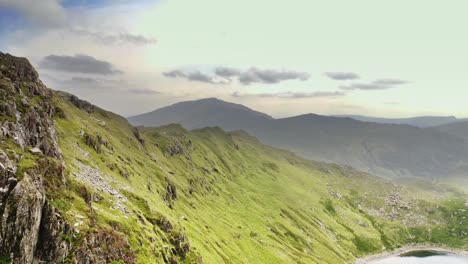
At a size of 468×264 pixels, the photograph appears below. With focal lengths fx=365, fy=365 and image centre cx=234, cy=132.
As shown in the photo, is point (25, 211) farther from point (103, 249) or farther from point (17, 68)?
point (17, 68)

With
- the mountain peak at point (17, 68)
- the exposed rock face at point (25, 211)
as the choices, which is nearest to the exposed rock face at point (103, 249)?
the exposed rock face at point (25, 211)

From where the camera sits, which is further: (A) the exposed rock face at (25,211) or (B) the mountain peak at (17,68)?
(B) the mountain peak at (17,68)

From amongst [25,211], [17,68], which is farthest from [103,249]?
[17,68]

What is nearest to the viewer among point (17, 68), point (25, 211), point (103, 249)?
point (25, 211)

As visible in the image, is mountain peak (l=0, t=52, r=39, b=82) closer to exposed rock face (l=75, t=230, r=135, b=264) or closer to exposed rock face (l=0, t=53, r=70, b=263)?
exposed rock face (l=0, t=53, r=70, b=263)

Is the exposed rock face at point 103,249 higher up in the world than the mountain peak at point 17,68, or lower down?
lower down

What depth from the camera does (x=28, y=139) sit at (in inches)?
3807

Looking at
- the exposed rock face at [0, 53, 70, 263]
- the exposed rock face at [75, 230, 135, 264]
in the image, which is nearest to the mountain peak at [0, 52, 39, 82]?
the exposed rock face at [0, 53, 70, 263]

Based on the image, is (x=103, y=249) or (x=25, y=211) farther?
(x=103, y=249)

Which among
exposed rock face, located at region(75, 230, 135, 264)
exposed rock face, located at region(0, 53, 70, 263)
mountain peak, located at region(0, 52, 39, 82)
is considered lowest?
exposed rock face, located at region(75, 230, 135, 264)

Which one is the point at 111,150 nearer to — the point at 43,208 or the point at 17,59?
the point at 17,59

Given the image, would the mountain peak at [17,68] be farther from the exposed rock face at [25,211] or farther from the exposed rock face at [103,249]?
the exposed rock face at [103,249]

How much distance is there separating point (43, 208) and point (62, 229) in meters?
5.56

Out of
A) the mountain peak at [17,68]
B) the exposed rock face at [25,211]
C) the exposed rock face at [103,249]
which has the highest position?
the mountain peak at [17,68]
